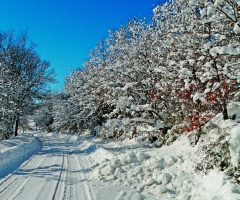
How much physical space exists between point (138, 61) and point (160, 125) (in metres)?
5.05

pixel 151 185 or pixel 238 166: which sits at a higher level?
pixel 238 166

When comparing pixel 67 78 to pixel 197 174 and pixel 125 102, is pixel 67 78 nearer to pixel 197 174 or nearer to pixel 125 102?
pixel 125 102

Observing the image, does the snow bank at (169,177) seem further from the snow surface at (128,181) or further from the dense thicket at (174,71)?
the dense thicket at (174,71)

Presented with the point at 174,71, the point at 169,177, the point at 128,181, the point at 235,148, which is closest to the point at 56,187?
the point at 128,181

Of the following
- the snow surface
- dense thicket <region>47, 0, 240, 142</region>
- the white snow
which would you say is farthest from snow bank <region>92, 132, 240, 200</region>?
dense thicket <region>47, 0, 240, 142</region>

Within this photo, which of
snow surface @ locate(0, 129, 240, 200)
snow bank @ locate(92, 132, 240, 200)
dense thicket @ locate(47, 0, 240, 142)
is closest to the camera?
snow bank @ locate(92, 132, 240, 200)

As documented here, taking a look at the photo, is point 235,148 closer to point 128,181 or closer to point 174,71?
point 128,181

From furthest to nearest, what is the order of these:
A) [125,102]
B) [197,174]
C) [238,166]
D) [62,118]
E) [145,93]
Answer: [62,118] < [145,93] < [125,102] < [197,174] < [238,166]

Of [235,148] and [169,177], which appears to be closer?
[235,148]

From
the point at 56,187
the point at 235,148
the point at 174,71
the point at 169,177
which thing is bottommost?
the point at 56,187

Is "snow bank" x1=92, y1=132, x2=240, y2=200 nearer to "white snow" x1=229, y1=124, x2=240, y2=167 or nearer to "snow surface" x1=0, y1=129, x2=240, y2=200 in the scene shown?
"snow surface" x1=0, y1=129, x2=240, y2=200

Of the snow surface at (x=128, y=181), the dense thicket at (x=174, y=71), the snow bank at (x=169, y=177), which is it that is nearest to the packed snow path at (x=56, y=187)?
the snow surface at (x=128, y=181)

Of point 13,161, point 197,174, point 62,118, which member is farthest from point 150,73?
point 62,118

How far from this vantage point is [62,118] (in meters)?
26.5
